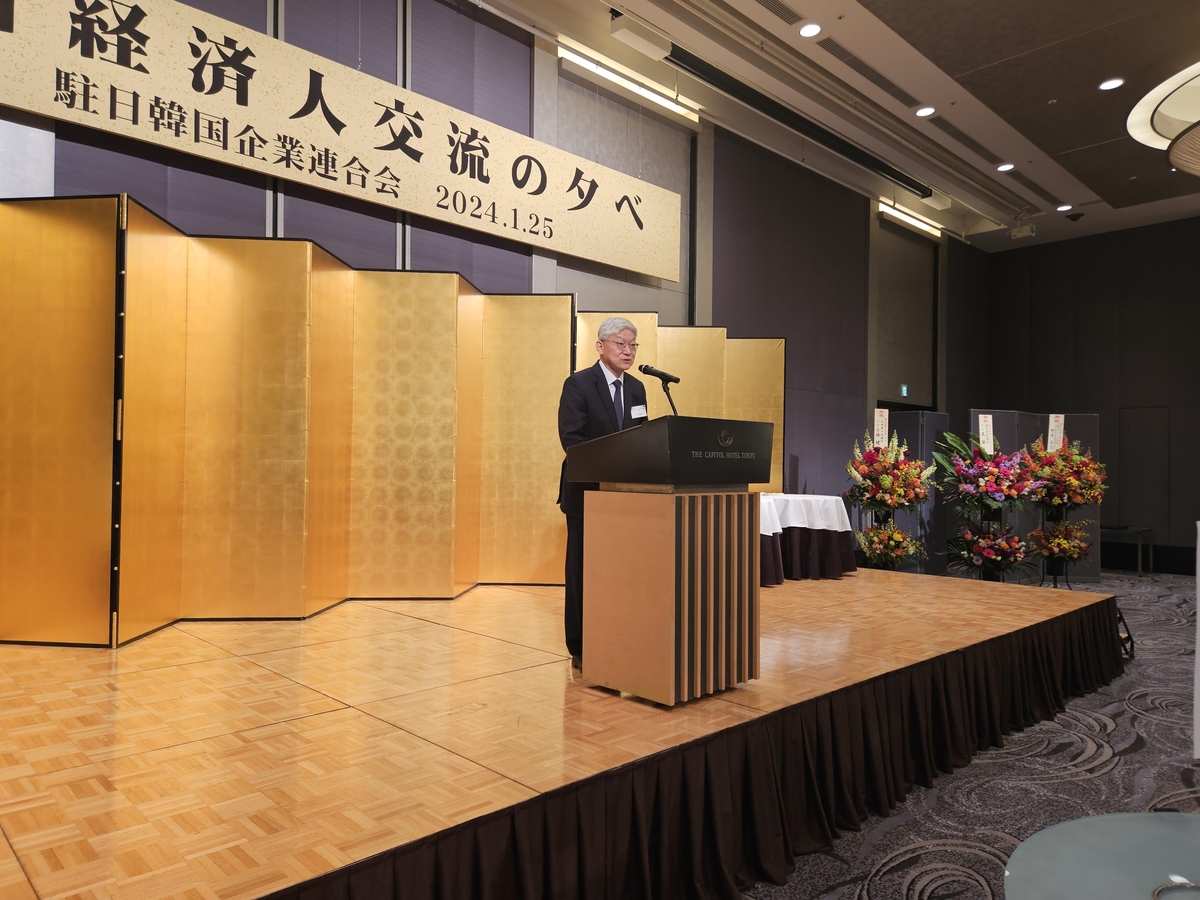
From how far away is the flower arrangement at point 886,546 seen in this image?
643 centimetres

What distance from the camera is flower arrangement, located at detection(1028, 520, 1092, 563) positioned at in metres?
6.72

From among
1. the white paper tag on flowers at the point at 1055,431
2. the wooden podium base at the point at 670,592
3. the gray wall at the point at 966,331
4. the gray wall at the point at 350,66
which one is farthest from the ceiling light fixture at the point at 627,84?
the gray wall at the point at 966,331

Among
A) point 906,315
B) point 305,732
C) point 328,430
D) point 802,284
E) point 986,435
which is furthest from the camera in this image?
point 906,315

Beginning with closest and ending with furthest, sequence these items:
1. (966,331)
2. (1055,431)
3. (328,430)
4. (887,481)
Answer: (328,430), (887,481), (1055,431), (966,331)

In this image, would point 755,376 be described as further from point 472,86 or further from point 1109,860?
point 1109,860

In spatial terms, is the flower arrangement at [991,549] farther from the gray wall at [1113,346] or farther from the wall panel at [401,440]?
the gray wall at [1113,346]

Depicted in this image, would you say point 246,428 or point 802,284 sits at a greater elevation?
point 802,284

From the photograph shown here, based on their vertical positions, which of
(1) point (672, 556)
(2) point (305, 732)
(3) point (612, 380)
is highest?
(3) point (612, 380)

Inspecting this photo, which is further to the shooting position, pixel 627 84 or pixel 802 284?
pixel 802 284

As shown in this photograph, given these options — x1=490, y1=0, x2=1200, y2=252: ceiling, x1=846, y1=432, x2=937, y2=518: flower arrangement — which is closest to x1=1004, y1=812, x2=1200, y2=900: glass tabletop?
x1=846, y1=432, x2=937, y2=518: flower arrangement

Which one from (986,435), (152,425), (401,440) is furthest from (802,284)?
(152,425)

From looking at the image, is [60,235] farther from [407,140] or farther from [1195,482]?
[1195,482]

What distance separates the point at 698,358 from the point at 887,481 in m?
1.84

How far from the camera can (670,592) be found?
2324 mm
